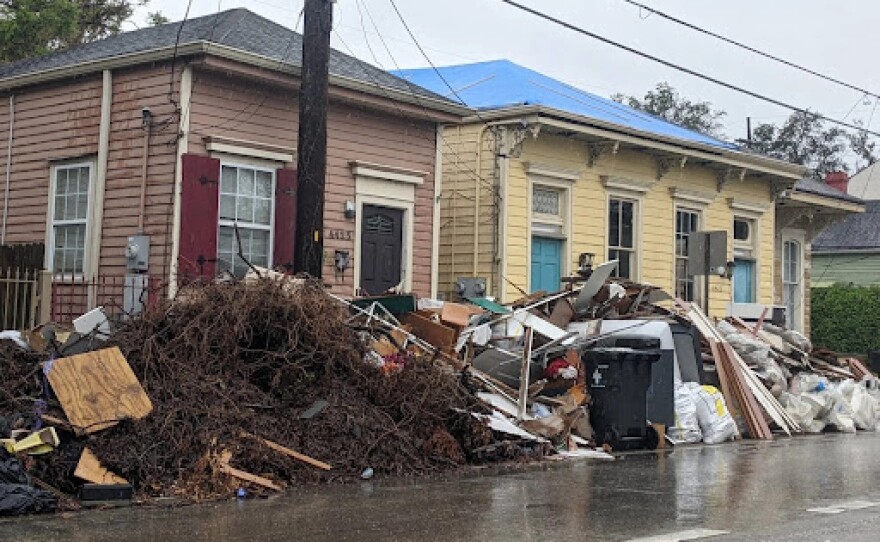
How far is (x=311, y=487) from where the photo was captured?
31.2 ft

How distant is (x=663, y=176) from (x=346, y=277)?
8.47 metres

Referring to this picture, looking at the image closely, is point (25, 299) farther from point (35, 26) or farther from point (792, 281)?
point (792, 281)

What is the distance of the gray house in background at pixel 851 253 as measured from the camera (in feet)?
142

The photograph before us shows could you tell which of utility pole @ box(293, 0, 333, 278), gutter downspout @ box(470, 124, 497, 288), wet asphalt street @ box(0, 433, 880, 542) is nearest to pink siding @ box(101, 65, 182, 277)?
utility pole @ box(293, 0, 333, 278)

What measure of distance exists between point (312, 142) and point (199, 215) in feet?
9.35

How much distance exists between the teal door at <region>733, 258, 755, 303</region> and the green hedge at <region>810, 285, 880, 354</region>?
12302 millimetres

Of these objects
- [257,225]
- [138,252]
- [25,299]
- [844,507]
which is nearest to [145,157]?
[138,252]

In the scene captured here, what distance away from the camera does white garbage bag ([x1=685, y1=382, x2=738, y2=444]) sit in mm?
14719

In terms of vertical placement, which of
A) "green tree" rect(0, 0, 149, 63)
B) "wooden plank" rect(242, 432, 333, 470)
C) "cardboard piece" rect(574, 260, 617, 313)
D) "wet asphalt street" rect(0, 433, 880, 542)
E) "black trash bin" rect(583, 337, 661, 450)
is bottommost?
"wet asphalt street" rect(0, 433, 880, 542)

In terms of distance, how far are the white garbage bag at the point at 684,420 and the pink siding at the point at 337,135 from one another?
476 cm

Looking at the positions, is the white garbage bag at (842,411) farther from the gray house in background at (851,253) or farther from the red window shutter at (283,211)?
the gray house in background at (851,253)

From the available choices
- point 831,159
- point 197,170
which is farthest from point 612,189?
point 831,159

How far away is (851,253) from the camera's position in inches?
1715

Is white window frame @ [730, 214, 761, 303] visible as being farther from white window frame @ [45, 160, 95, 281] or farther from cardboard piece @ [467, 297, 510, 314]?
white window frame @ [45, 160, 95, 281]
